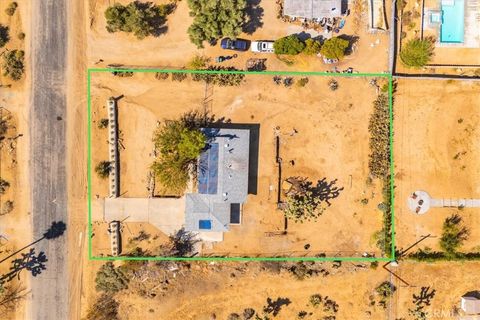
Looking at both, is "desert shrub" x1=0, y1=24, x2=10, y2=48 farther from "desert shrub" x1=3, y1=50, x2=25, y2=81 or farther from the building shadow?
Answer: the building shadow

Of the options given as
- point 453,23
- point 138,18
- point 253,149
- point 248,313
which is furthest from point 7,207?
point 453,23

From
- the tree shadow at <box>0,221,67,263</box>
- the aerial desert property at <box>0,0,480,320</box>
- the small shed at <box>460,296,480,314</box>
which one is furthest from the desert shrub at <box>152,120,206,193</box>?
the small shed at <box>460,296,480,314</box>

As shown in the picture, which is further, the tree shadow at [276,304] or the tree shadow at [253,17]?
the tree shadow at [276,304]

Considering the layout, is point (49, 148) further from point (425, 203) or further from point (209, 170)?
point (425, 203)

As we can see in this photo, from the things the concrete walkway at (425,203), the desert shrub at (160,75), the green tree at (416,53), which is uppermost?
the green tree at (416,53)

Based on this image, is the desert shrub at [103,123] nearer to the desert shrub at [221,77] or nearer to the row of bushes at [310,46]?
the desert shrub at [221,77]

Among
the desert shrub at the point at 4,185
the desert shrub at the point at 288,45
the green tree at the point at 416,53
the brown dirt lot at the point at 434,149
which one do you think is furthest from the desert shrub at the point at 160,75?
the green tree at the point at 416,53

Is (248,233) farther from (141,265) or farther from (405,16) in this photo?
(405,16)

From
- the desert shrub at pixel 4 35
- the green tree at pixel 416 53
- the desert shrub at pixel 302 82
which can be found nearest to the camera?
the desert shrub at pixel 4 35
